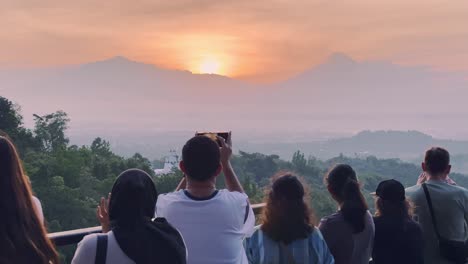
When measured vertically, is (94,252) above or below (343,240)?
above

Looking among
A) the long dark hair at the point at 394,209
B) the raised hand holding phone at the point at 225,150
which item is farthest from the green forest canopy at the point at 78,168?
the raised hand holding phone at the point at 225,150

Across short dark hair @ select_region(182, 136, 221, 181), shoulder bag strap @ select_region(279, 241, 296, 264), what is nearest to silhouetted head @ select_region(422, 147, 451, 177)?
shoulder bag strap @ select_region(279, 241, 296, 264)

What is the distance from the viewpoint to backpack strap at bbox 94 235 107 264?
7.04 feet

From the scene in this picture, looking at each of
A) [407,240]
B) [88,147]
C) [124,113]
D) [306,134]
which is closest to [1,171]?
[407,240]

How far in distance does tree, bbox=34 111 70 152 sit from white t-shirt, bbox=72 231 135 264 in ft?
145

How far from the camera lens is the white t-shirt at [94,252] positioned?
6.97 ft

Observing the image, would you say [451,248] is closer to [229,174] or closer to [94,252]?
[229,174]

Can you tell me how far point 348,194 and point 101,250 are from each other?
65.9 inches

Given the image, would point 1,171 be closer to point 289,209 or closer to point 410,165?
point 289,209

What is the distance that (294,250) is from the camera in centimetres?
299

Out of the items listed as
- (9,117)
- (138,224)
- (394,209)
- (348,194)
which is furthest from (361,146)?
(138,224)

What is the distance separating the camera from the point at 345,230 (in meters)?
3.36

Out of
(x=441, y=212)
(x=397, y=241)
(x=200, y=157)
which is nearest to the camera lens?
(x=200, y=157)

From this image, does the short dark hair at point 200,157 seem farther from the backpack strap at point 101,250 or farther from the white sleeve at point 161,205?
the backpack strap at point 101,250
